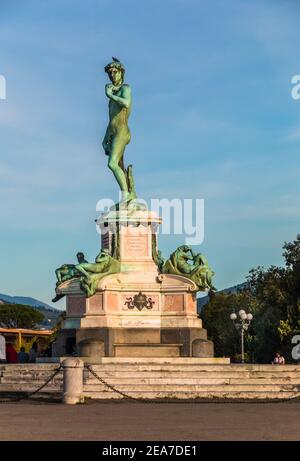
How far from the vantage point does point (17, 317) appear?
15912 cm

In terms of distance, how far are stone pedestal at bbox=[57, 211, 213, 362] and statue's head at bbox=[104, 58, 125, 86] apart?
15.6 ft

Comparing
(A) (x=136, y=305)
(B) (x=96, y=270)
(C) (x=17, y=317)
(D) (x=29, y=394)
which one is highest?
(C) (x=17, y=317)

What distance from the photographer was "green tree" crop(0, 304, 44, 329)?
159250mm

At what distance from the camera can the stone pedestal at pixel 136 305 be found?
32.6 m

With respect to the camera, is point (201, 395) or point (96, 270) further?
point (96, 270)

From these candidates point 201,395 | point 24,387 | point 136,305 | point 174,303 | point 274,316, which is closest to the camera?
point 201,395

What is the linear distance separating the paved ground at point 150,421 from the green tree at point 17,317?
136113 millimetres

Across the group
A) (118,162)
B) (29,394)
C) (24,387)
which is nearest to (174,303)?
(118,162)

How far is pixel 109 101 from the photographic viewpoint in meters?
35.3

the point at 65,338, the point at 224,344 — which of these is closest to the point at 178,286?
the point at 65,338

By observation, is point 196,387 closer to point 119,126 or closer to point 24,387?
point 24,387

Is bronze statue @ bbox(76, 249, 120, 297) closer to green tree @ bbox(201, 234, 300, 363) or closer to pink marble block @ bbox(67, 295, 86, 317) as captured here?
pink marble block @ bbox(67, 295, 86, 317)

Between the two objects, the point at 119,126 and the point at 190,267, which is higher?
the point at 119,126

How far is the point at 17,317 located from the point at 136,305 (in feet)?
420
